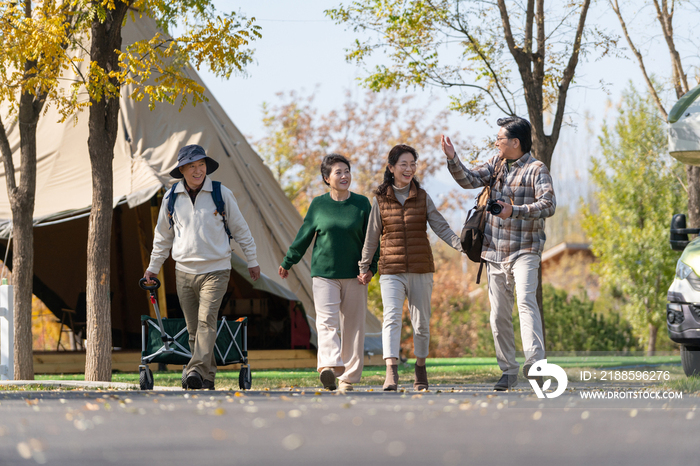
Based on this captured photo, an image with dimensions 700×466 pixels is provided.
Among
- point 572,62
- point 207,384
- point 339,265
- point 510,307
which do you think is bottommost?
point 207,384

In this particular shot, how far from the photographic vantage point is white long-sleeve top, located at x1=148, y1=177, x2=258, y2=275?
20.2 feet

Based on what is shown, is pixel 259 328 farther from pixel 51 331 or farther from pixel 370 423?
pixel 51 331

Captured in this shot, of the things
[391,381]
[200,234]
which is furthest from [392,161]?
[391,381]

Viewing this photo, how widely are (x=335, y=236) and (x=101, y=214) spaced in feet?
8.54

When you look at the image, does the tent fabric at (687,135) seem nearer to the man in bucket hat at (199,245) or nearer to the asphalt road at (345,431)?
the asphalt road at (345,431)

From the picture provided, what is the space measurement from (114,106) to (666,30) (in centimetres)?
913

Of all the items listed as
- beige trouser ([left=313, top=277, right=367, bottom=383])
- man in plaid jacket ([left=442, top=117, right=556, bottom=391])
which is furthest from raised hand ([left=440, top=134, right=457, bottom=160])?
beige trouser ([left=313, top=277, right=367, bottom=383])

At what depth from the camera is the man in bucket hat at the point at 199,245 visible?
611cm

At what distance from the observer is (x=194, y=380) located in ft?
19.3

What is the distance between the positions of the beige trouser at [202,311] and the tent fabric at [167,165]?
5044mm

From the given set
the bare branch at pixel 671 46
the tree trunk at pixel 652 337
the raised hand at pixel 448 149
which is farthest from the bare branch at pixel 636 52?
the tree trunk at pixel 652 337

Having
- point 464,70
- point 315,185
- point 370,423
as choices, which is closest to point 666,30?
point 464,70

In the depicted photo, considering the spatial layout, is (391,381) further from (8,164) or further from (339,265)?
(8,164)

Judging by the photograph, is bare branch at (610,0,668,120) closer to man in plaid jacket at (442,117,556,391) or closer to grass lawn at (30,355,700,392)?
grass lawn at (30,355,700,392)
